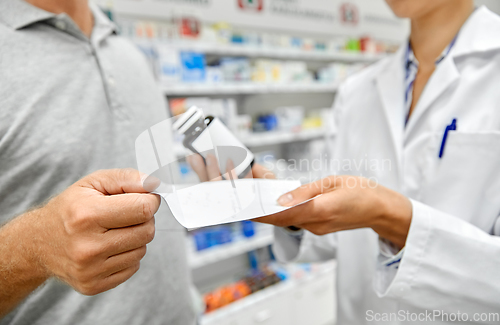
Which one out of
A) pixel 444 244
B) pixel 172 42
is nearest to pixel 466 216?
pixel 444 244

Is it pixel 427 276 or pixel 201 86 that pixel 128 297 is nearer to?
pixel 427 276

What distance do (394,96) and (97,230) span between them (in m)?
0.93

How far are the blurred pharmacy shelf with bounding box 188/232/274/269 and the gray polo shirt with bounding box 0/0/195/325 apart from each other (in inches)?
38.6

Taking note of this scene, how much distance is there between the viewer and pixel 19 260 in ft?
1.75

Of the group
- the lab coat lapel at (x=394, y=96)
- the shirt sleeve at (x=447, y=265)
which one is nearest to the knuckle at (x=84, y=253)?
the shirt sleeve at (x=447, y=265)

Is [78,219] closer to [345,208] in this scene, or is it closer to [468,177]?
[345,208]

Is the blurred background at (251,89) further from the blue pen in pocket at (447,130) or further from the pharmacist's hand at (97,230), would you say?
the pharmacist's hand at (97,230)

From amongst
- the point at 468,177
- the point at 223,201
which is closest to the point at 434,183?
the point at 468,177

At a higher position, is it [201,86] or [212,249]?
[201,86]

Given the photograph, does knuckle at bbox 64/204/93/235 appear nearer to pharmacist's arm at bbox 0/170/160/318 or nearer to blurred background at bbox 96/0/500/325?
pharmacist's arm at bbox 0/170/160/318

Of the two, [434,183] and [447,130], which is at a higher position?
[447,130]

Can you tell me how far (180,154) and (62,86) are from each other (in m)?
1.05

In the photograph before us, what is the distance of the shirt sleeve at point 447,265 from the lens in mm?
638

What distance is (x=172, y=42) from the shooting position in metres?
1.80
